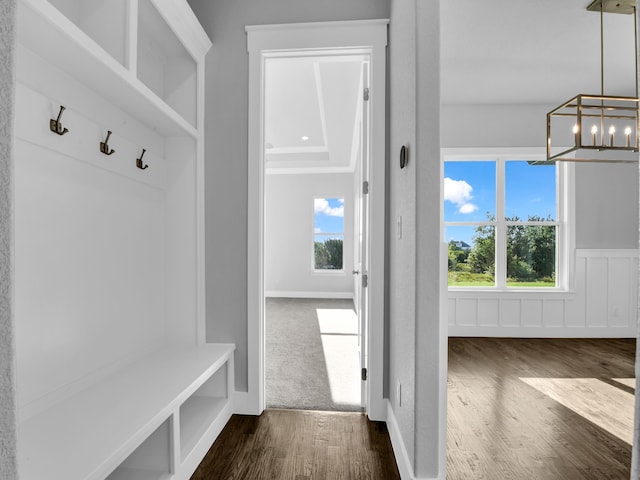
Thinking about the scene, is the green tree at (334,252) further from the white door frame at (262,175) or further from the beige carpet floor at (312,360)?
the white door frame at (262,175)

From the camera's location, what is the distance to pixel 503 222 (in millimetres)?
4469

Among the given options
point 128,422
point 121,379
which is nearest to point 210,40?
point 121,379

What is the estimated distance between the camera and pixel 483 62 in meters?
3.36

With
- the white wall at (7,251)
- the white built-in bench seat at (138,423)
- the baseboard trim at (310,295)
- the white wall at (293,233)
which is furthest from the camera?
the white wall at (293,233)

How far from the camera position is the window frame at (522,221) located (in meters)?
4.28

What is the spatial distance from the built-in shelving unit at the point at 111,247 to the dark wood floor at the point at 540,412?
1436mm

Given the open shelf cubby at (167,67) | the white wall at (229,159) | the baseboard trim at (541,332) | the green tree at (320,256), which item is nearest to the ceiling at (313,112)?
the white wall at (229,159)

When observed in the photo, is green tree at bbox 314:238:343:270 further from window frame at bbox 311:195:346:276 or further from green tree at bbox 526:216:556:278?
green tree at bbox 526:216:556:278

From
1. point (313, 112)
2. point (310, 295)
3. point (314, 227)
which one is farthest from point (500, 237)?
point (310, 295)

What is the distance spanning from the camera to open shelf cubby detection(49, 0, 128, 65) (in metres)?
1.48

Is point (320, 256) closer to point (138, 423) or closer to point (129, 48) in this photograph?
point (129, 48)

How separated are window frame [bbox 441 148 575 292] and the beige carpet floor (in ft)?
5.23

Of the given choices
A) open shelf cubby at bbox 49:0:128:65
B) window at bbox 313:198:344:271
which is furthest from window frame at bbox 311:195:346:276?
open shelf cubby at bbox 49:0:128:65

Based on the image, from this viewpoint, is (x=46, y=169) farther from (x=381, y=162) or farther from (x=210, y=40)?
(x=381, y=162)
